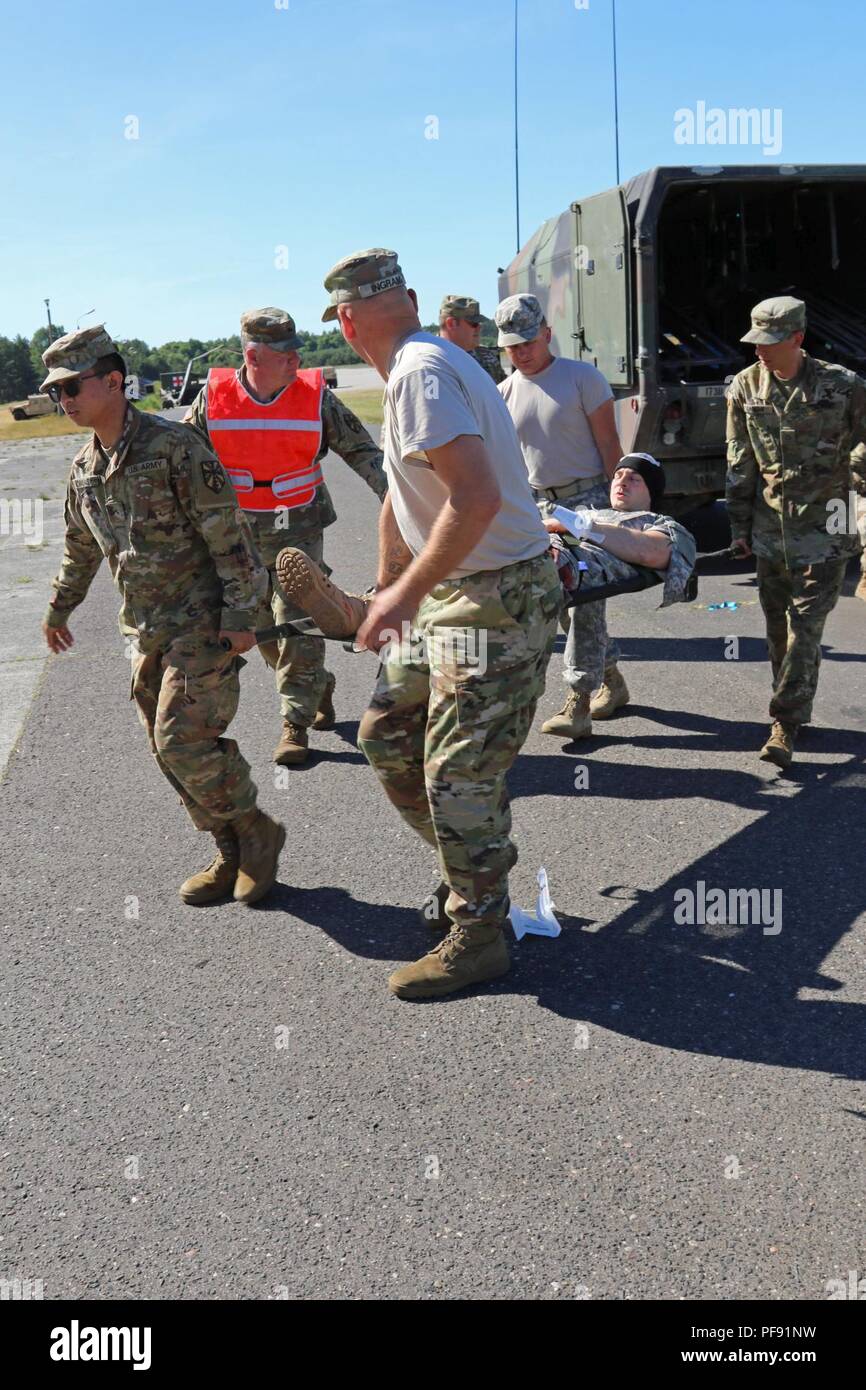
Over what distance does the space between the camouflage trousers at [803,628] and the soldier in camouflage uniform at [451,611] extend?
6.81 ft

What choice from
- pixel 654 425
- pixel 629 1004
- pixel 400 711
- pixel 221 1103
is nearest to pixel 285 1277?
pixel 221 1103

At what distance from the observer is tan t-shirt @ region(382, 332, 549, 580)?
120 inches

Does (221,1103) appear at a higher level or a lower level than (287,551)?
lower

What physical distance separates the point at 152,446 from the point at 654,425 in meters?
5.66

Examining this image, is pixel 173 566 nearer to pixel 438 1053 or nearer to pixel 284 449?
pixel 284 449

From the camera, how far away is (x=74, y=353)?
12.5 feet

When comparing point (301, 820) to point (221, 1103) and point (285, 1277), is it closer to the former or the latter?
point (221, 1103)

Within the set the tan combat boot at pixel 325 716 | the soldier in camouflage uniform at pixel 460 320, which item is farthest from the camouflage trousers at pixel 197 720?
the soldier in camouflage uniform at pixel 460 320

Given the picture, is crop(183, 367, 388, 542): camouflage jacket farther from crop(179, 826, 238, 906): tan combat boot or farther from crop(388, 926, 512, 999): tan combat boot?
crop(388, 926, 512, 999): tan combat boot

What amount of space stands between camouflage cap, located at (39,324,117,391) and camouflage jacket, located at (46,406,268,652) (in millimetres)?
218

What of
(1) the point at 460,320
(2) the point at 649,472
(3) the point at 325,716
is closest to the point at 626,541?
(2) the point at 649,472

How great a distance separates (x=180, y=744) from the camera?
4031 millimetres

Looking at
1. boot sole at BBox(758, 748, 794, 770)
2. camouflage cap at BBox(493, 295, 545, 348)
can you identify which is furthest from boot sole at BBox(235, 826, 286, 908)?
camouflage cap at BBox(493, 295, 545, 348)

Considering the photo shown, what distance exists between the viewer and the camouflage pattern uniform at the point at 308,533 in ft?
18.6
